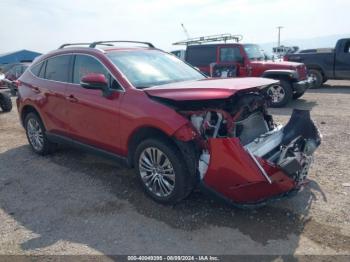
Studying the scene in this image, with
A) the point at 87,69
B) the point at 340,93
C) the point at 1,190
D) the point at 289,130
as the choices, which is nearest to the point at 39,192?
the point at 1,190

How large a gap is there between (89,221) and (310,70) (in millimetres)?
12834

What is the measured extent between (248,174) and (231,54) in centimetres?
866

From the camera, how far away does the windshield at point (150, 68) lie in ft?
15.3

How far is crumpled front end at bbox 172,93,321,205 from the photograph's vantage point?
3486 millimetres

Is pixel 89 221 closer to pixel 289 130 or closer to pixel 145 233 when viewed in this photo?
pixel 145 233

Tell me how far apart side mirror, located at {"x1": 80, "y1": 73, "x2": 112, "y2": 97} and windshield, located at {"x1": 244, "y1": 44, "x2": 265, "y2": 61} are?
7794 mm

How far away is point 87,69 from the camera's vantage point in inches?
202

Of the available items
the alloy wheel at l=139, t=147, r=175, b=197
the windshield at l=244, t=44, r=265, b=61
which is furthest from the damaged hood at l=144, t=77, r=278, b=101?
the windshield at l=244, t=44, r=265, b=61

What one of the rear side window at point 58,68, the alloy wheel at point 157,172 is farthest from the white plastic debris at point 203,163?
the rear side window at point 58,68

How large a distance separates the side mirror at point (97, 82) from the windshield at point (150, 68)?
30 cm

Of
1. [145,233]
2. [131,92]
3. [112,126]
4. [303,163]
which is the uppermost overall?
[131,92]

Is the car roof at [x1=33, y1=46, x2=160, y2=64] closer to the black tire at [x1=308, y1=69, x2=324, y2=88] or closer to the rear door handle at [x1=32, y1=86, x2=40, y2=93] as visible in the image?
the rear door handle at [x1=32, y1=86, x2=40, y2=93]

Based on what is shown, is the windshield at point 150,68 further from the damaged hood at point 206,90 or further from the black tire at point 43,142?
the black tire at point 43,142

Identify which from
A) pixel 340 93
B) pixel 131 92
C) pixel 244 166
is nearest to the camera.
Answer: pixel 244 166
